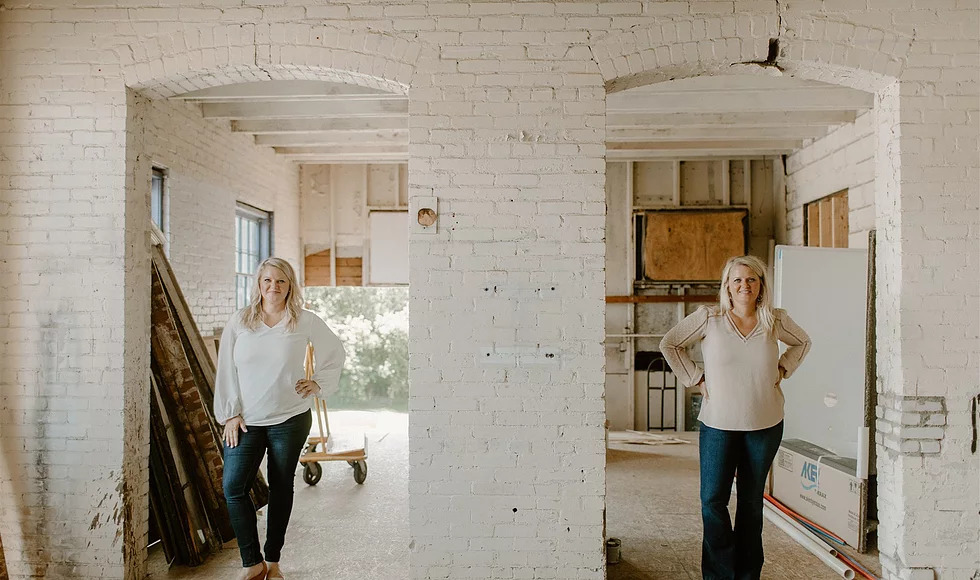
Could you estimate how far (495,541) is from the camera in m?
3.41

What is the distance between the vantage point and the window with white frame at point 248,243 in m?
6.85

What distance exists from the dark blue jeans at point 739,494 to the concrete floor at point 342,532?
181 centimetres

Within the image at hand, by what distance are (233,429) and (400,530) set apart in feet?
5.47

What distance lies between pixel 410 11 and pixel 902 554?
401cm

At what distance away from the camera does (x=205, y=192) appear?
5.92m

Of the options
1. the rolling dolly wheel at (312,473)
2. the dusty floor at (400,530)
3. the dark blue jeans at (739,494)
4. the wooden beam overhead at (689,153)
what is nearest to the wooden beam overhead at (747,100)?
the wooden beam overhead at (689,153)

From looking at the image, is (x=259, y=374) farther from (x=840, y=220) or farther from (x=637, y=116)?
(x=840, y=220)

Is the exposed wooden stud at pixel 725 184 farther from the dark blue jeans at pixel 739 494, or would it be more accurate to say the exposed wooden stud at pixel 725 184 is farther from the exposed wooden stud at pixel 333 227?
the dark blue jeans at pixel 739 494

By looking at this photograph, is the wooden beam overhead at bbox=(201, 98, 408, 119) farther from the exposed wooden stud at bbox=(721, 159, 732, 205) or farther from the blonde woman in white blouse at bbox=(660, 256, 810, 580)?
the exposed wooden stud at bbox=(721, 159, 732, 205)

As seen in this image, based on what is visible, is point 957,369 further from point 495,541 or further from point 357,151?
point 357,151

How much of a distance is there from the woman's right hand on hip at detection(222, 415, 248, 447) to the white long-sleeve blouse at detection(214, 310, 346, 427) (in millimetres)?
25

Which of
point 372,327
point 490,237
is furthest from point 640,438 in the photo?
point 372,327

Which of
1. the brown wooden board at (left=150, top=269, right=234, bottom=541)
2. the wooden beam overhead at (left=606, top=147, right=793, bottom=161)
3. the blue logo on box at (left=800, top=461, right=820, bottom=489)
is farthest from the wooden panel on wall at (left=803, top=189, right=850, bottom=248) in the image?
the brown wooden board at (left=150, top=269, right=234, bottom=541)

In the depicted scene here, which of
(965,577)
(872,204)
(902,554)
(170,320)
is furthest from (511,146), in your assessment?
(872,204)
